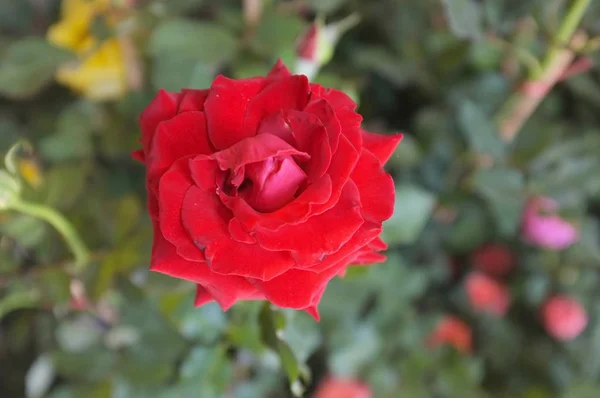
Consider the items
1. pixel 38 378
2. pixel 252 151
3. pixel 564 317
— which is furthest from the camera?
pixel 564 317

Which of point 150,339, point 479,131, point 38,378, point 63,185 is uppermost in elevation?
point 479,131

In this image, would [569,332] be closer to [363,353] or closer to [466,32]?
[363,353]

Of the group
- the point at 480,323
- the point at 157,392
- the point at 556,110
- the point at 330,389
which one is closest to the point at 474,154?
the point at 556,110

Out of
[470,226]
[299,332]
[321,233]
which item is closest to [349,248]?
[321,233]

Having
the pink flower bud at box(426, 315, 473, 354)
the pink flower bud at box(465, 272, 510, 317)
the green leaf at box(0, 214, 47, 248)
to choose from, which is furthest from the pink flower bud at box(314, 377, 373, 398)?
the green leaf at box(0, 214, 47, 248)

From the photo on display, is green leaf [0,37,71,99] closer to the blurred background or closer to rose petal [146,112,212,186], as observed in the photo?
the blurred background

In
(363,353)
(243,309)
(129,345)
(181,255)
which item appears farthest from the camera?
A: (363,353)

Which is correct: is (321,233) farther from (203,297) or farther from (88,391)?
(88,391)
